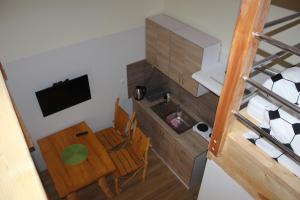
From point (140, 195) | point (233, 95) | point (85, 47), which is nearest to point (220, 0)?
point (85, 47)

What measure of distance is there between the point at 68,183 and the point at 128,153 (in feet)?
3.31

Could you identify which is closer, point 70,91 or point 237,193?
point 237,193

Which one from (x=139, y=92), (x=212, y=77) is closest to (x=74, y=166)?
(x=139, y=92)

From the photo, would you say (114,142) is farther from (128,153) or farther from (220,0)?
(220,0)

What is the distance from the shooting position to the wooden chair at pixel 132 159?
11.6 ft

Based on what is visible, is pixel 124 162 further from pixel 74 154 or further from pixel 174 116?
pixel 174 116

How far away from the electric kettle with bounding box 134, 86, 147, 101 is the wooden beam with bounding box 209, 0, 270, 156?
279 cm

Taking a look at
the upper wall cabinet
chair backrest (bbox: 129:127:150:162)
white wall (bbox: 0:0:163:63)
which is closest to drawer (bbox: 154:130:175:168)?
chair backrest (bbox: 129:127:150:162)

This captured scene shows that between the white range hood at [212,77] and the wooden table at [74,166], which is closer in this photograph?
the white range hood at [212,77]

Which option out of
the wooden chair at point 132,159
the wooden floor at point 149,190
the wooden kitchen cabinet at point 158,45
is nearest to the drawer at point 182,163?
the wooden floor at point 149,190

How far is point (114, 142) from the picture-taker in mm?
4039

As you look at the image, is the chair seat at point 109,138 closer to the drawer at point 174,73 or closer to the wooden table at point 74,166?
the wooden table at point 74,166

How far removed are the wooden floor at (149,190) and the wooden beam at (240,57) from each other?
8.63 ft

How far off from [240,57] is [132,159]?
9.42 feet
